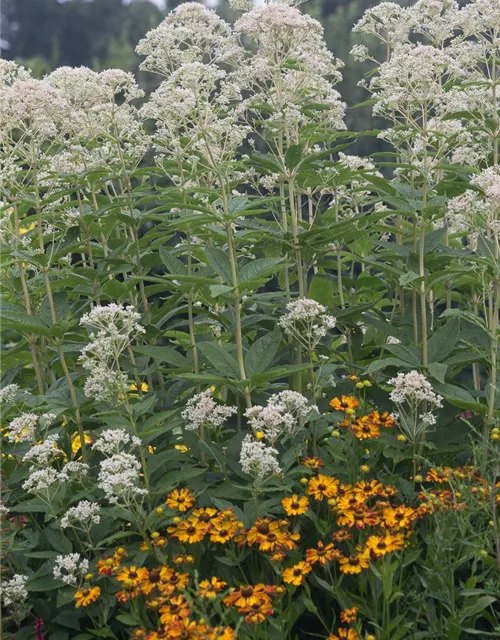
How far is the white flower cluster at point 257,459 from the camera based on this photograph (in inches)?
141

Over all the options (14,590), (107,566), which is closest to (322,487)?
(107,566)

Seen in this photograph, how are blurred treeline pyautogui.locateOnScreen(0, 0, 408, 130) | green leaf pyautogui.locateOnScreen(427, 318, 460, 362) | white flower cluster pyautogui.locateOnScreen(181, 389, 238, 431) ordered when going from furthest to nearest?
blurred treeline pyautogui.locateOnScreen(0, 0, 408, 130) → green leaf pyautogui.locateOnScreen(427, 318, 460, 362) → white flower cluster pyautogui.locateOnScreen(181, 389, 238, 431)

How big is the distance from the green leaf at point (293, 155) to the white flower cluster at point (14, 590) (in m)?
2.11

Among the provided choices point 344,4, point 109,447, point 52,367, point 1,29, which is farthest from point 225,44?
point 1,29

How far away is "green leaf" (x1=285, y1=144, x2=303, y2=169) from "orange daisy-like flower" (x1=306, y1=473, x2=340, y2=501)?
144cm

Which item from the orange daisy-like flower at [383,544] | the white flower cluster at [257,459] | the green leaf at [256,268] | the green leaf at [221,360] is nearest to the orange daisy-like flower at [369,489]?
the orange daisy-like flower at [383,544]

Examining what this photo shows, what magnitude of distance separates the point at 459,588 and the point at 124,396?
152 cm

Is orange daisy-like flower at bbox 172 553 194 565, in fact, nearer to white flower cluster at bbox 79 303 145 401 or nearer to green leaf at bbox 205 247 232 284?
white flower cluster at bbox 79 303 145 401

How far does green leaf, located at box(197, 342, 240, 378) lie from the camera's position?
4117 mm

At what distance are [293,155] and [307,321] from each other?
76 centimetres


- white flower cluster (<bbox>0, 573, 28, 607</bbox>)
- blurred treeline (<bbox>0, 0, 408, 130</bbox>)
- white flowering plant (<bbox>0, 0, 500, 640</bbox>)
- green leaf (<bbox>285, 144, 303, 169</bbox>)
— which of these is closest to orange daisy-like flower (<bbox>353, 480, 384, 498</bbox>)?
white flowering plant (<bbox>0, 0, 500, 640</bbox>)

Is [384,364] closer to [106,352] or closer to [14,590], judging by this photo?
[106,352]

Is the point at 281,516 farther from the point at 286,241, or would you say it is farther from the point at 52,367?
the point at 52,367

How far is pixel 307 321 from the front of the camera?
4164 mm
